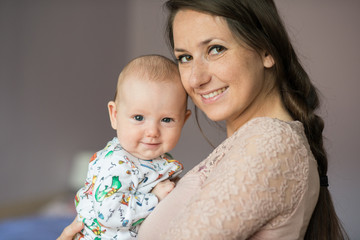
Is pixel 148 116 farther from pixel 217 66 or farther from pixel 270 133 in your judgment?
pixel 270 133

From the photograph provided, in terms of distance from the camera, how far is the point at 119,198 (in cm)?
159

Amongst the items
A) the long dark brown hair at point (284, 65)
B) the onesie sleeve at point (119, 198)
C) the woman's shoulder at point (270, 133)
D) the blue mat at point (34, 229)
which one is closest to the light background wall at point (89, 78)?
the blue mat at point (34, 229)

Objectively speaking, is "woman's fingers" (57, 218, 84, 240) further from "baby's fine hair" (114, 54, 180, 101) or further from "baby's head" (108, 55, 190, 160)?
"baby's fine hair" (114, 54, 180, 101)

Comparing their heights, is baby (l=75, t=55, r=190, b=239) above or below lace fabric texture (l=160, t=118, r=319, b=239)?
above

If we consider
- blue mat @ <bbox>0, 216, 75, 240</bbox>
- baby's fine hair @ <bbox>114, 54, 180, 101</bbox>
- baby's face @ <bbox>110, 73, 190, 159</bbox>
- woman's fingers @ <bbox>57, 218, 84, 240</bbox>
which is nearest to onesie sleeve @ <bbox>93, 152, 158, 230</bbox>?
baby's face @ <bbox>110, 73, 190, 159</bbox>

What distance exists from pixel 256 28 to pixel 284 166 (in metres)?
0.63

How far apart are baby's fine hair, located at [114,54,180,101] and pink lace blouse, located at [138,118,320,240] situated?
47 centimetres

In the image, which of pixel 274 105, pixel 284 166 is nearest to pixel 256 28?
pixel 274 105

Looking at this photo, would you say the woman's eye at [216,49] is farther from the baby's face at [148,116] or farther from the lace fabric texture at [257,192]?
the lace fabric texture at [257,192]

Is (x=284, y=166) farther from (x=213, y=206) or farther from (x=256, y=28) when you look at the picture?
(x=256, y=28)

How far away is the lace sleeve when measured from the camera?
1285mm

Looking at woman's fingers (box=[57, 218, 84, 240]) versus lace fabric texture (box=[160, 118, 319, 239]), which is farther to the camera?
woman's fingers (box=[57, 218, 84, 240])

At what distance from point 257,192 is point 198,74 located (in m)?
0.61

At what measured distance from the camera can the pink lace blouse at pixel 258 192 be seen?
1.29 m
